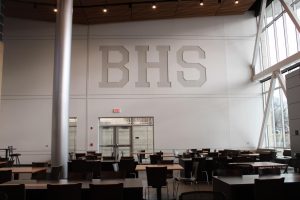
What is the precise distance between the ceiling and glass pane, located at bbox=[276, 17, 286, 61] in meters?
1.60

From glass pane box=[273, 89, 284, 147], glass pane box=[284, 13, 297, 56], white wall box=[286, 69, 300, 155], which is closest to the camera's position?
white wall box=[286, 69, 300, 155]

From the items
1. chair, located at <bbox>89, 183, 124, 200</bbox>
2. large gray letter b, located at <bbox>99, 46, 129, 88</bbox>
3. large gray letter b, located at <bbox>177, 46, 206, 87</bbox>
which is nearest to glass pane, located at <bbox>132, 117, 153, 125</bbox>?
large gray letter b, located at <bbox>99, 46, 129, 88</bbox>

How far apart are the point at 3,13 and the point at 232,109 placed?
11891mm

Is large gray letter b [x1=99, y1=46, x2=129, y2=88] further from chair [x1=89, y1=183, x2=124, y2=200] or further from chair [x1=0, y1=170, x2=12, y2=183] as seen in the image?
chair [x1=89, y1=183, x2=124, y2=200]

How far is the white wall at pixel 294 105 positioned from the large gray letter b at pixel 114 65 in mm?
7621

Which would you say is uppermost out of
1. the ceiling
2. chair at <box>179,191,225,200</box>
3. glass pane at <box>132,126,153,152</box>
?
the ceiling

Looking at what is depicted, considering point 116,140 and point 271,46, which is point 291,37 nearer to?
point 271,46

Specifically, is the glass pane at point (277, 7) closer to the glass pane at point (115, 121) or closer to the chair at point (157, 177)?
the glass pane at point (115, 121)

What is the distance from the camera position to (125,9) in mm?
14734

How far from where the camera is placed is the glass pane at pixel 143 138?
15781 mm

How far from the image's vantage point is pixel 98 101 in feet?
51.6

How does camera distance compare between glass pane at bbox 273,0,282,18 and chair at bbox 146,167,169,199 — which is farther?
glass pane at bbox 273,0,282,18

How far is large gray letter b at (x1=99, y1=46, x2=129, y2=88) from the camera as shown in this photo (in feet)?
52.0

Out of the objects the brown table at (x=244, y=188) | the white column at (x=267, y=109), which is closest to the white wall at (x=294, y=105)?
the white column at (x=267, y=109)
